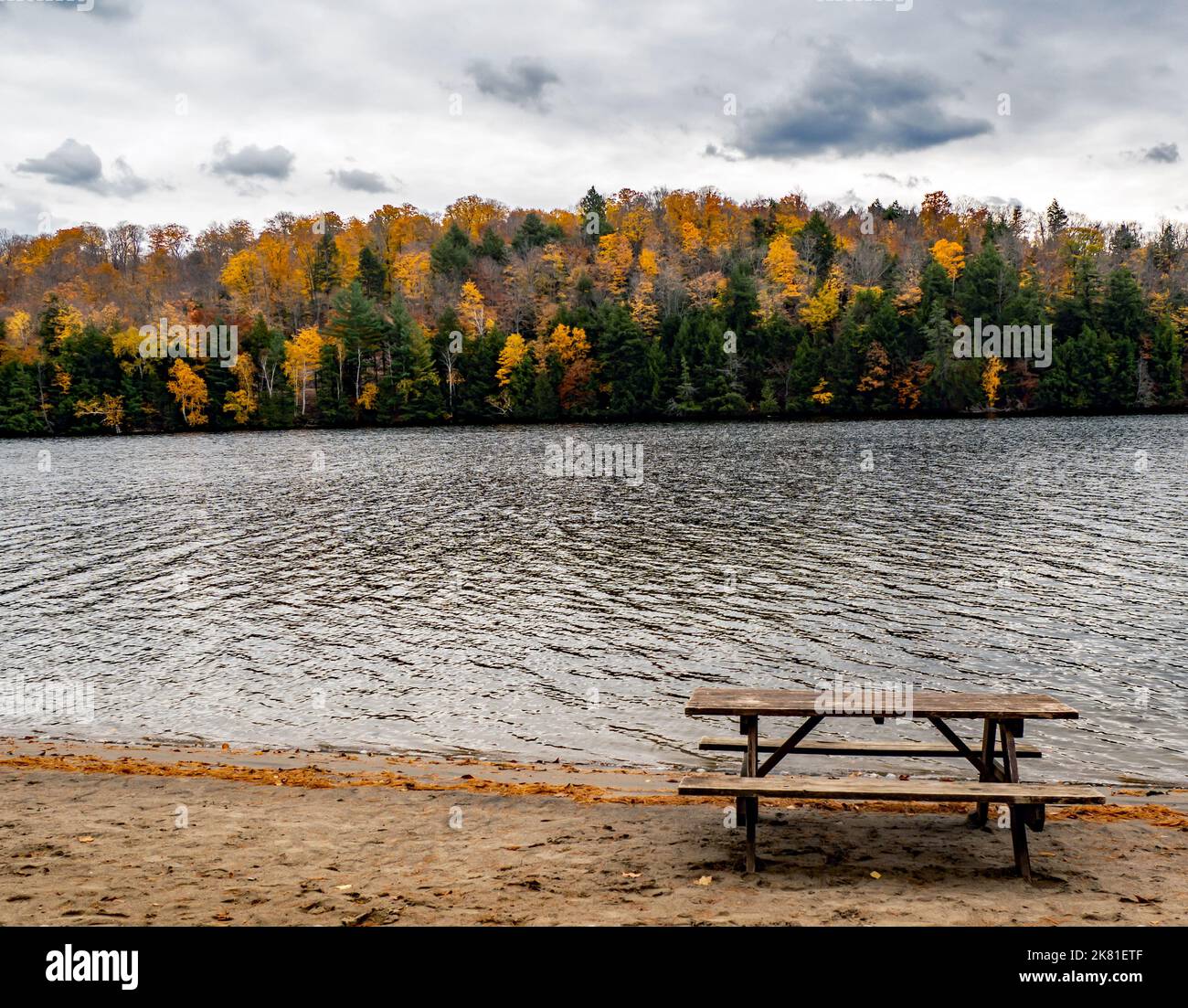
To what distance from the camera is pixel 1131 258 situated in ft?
452

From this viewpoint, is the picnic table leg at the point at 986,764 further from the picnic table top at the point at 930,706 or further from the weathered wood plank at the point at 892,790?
the weathered wood plank at the point at 892,790

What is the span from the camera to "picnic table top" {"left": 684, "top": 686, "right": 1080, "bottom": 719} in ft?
27.1

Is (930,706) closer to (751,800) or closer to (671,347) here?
(751,800)

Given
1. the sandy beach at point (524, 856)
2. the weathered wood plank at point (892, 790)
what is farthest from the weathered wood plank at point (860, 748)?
the weathered wood plank at point (892, 790)

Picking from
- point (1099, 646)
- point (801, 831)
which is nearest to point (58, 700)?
point (801, 831)

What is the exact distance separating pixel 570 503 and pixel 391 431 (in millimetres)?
69484

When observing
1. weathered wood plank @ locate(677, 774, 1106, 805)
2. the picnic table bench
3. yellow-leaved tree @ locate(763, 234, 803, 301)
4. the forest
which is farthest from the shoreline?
yellow-leaved tree @ locate(763, 234, 803, 301)

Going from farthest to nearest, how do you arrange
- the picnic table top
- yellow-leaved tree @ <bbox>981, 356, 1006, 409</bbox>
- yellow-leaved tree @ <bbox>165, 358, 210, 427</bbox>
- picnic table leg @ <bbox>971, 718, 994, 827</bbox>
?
yellow-leaved tree @ <bbox>165, 358, 210, 427</bbox>
yellow-leaved tree @ <bbox>981, 356, 1006, 409</bbox>
picnic table leg @ <bbox>971, 718, 994, 827</bbox>
the picnic table top

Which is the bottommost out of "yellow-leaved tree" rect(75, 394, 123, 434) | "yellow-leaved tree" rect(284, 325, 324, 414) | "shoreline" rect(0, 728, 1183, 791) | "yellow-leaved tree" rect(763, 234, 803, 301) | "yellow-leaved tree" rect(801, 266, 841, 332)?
"shoreline" rect(0, 728, 1183, 791)

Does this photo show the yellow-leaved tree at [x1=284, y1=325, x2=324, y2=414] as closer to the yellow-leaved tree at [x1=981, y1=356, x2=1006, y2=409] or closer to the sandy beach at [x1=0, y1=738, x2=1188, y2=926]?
the yellow-leaved tree at [x1=981, y1=356, x2=1006, y2=409]

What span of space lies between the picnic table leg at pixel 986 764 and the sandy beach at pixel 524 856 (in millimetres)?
312

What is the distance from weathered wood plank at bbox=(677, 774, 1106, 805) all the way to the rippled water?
494 centimetres

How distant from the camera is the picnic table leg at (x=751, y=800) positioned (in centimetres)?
804
